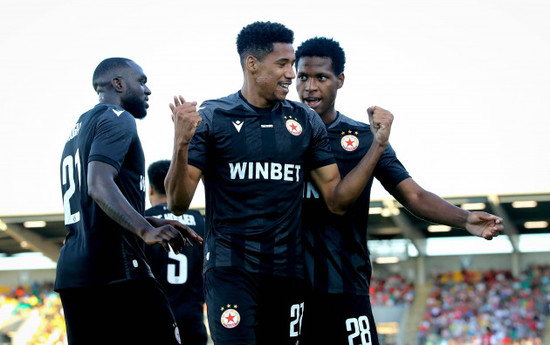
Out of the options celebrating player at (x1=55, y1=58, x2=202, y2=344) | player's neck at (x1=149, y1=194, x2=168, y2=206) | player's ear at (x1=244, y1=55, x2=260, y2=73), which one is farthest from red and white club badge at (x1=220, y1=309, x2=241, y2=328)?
player's neck at (x1=149, y1=194, x2=168, y2=206)

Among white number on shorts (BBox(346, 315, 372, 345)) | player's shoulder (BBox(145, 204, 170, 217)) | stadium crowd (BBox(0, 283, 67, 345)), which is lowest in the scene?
stadium crowd (BBox(0, 283, 67, 345))

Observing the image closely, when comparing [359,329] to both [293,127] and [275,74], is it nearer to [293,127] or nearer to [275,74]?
[293,127]

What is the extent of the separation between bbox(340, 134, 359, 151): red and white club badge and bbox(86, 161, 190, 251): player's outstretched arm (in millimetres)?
1632

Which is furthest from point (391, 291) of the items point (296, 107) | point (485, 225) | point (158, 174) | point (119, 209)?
point (119, 209)

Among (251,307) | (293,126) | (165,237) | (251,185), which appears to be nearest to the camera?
(165,237)

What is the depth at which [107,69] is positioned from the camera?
5.40m

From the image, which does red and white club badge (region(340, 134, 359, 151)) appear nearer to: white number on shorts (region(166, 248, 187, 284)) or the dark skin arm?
the dark skin arm

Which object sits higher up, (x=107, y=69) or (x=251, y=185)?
(x=107, y=69)

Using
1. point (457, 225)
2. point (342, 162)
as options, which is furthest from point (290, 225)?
point (457, 225)

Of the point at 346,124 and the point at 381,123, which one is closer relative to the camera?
the point at 381,123

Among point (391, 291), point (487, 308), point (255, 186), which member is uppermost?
point (255, 186)

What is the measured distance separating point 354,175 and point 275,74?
2.57 ft

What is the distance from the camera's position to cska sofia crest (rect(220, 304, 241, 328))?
4449mm

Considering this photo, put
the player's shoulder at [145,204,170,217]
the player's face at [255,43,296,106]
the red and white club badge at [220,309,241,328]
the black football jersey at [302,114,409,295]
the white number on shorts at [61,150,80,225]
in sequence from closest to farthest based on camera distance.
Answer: the red and white club badge at [220,309,241,328] < the player's face at [255,43,296,106] < the white number on shorts at [61,150,80,225] < the black football jersey at [302,114,409,295] < the player's shoulder at [145,204,170,217]
